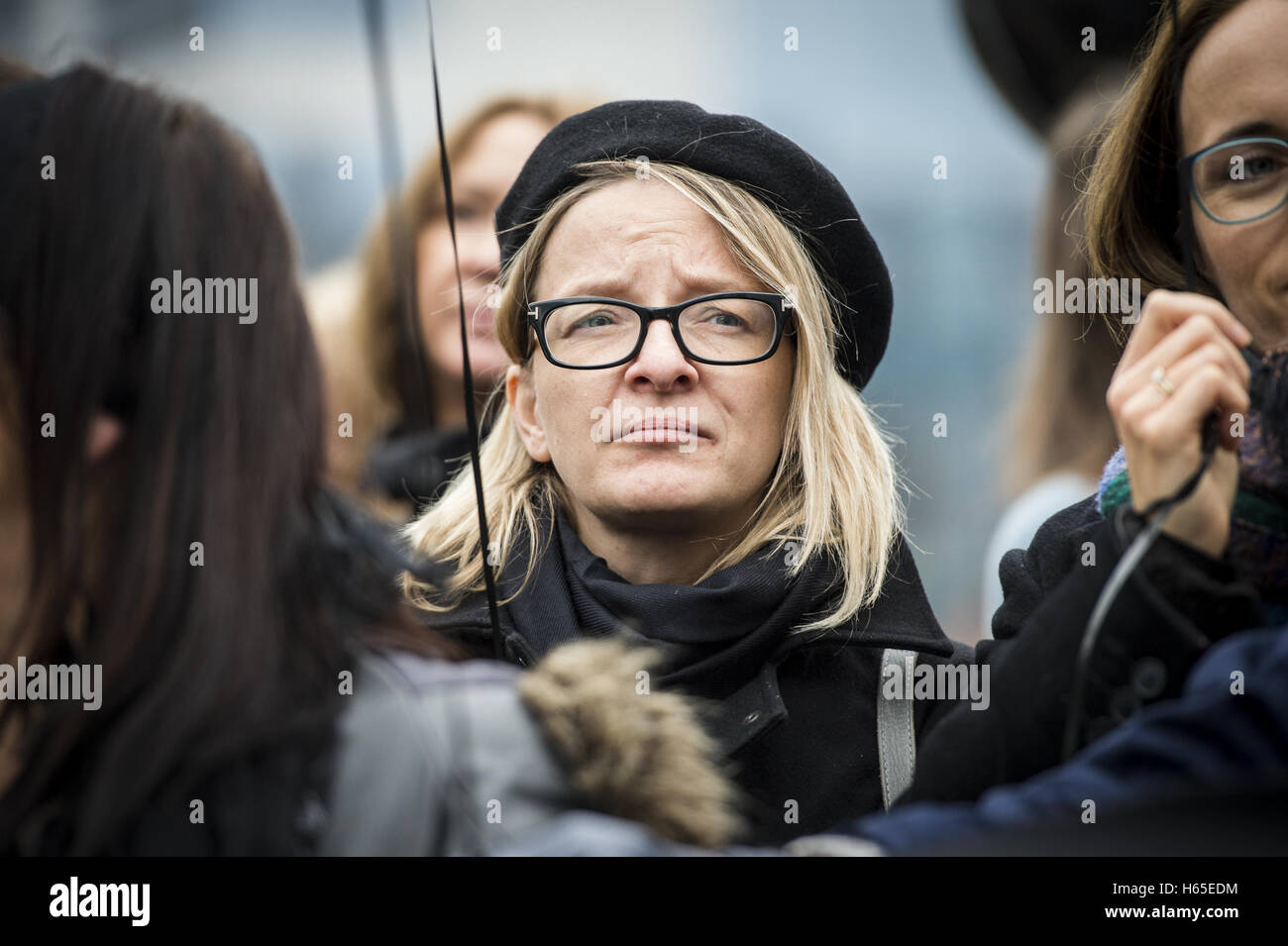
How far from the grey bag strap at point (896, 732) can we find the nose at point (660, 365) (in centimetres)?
45

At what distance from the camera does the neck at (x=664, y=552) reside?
199 cm

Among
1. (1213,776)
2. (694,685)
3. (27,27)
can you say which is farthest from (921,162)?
(1213,776)

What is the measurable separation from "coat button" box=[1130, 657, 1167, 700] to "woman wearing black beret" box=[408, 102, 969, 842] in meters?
0.43

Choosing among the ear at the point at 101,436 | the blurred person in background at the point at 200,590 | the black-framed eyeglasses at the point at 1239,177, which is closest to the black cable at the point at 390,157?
the blurred person in background at the point at 200,590

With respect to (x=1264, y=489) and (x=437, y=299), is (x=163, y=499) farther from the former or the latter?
(x=437, y=299)

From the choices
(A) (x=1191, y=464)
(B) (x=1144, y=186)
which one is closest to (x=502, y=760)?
(A) (x=1191, y=464)

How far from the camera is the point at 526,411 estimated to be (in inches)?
83.2

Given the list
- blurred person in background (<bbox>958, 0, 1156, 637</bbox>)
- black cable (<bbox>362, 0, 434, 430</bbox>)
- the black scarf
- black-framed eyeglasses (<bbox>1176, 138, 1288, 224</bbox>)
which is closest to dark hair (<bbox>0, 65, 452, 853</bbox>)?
black cable (<bbox>362, 0, 434, 430</bbox>)

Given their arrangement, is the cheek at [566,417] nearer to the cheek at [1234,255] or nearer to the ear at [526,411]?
the ear at [526,411]

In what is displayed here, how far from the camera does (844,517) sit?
198cm

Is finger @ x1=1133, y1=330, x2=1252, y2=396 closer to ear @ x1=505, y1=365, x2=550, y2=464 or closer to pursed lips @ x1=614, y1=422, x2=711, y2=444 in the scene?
pursed lips @ x1=614, y1=422, x2=711, y2=444

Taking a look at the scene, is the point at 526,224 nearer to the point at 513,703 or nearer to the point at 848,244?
the point at 848,244

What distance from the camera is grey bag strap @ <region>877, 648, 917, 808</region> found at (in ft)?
6.00
